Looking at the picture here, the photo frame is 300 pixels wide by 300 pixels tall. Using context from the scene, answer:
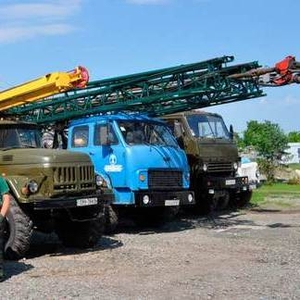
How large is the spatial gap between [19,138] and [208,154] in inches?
255

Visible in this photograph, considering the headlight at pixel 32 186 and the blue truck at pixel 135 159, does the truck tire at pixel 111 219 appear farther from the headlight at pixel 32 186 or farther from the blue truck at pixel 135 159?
the headlight at pixel 32 186

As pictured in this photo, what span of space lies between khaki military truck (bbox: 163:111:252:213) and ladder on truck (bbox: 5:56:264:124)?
1.17m

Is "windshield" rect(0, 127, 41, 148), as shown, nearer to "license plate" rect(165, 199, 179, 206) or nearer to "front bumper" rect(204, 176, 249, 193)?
"license plate" rect(165, 199, 179, 206)

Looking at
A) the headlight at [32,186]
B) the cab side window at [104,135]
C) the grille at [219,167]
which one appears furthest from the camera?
the grille at [219,167]

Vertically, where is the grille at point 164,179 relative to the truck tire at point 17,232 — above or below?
above

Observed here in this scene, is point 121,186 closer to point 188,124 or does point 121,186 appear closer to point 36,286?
point 188,124

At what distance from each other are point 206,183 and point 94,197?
245 inches

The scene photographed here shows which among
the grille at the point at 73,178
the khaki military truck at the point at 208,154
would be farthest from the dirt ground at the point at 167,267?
the khaki military truck at the point at 208,154

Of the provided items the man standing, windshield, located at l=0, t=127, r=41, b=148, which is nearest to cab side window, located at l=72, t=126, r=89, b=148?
windshield, located at l=0, t=127, r=41, b=148

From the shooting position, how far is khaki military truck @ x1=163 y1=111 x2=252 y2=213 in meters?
16.5

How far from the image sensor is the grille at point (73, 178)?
10.3 meters

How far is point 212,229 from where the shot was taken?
14281 millimetres

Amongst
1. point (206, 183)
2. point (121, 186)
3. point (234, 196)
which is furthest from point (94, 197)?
point (234, 196)

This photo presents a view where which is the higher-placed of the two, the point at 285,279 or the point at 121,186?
the point at 121,186
